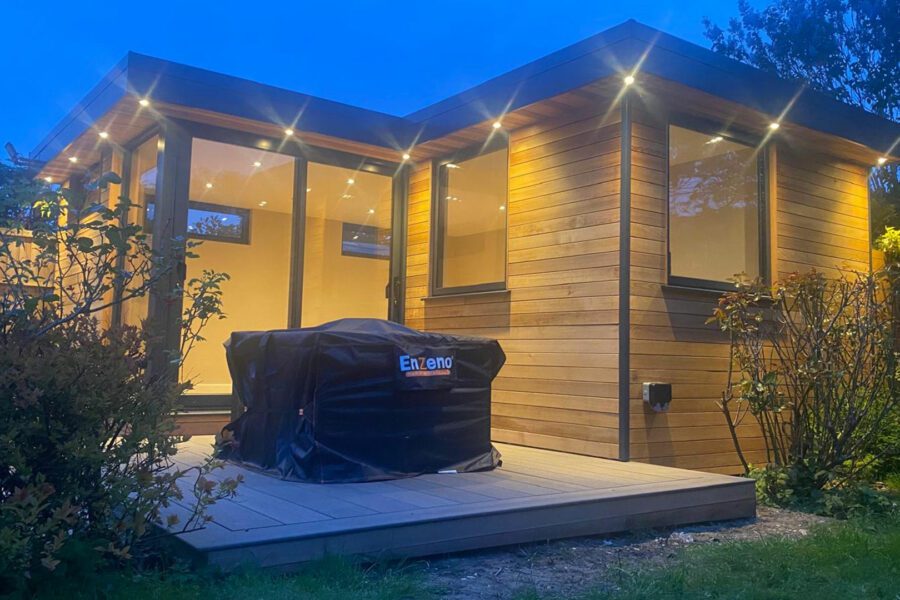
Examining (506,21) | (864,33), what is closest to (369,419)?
(864,33)

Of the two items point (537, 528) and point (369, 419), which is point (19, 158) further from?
point (537, 528)

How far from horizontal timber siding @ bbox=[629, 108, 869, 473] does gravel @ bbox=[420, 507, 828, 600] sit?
1084 millimetres

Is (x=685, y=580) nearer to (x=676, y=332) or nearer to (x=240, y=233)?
(x=676, y=332)

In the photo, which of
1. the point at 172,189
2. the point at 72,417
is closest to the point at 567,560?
the point at 72,417

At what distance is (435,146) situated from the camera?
21.6 feet

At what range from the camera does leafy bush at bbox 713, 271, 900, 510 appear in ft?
15.9

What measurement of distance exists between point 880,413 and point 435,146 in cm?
381

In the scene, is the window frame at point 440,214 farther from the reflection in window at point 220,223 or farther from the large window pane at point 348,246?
the reflection in window at point 220,223

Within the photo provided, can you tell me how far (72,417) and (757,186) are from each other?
5160mm

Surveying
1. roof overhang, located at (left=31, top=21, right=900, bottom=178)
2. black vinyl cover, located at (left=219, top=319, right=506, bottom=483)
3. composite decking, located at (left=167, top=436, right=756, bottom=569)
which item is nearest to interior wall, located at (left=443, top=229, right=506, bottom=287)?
roof overhang, located at (left=31, top=21, right=900, bottom=178)

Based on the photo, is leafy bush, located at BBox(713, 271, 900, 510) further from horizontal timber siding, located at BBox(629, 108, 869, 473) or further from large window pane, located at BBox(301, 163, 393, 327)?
large window pane, located at BBox(301, 163, 393, 327)

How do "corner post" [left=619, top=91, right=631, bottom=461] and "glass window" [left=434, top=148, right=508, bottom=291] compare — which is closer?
"corner post" [left=619, top=91, right=631, bottom=461]

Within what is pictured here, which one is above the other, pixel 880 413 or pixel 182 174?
pixel 182 174

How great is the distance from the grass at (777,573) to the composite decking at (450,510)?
→ 467 millimetres
